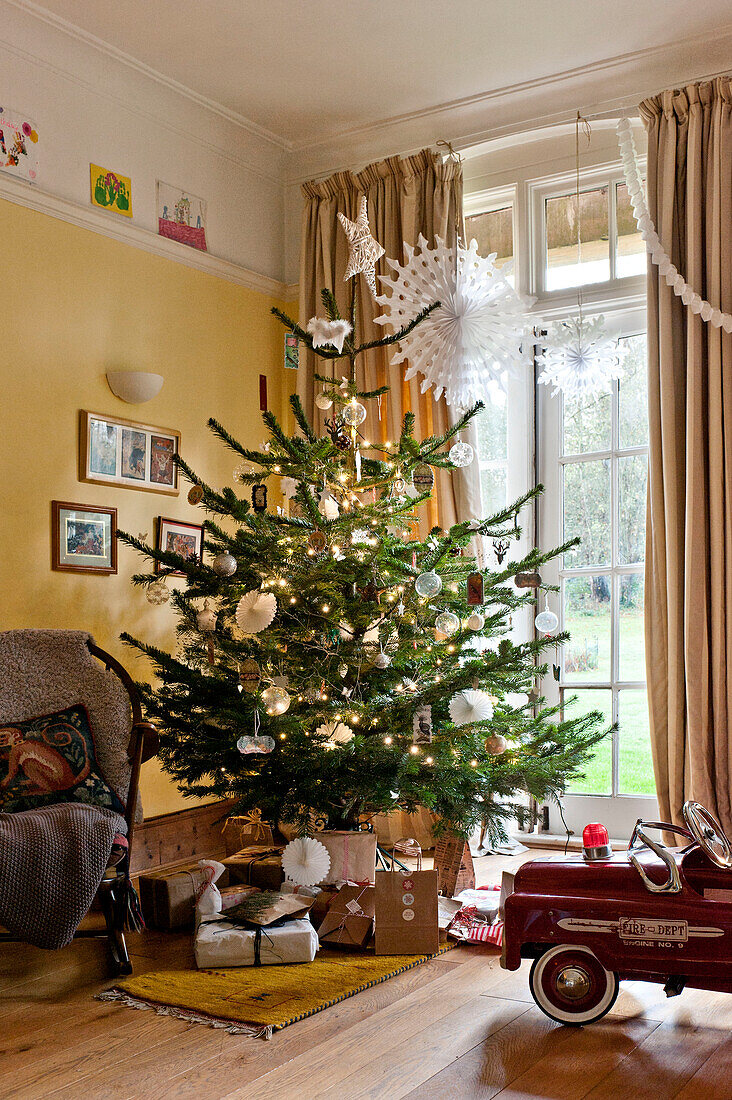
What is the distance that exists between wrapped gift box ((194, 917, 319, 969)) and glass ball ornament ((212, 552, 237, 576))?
1.00 m

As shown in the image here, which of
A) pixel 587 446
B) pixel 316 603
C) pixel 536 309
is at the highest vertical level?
pixel 536 309

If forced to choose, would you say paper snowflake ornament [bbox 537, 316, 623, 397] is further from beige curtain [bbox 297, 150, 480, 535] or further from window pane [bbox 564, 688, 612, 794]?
window pane [bbox 564, 688, 612, 794]

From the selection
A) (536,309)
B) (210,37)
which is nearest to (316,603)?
(536,309)

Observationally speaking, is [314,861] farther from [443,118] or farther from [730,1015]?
[443,118]

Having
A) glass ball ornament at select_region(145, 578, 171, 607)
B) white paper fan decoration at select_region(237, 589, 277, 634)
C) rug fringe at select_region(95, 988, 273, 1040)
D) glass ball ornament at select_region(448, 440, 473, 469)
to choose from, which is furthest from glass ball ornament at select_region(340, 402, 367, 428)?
rug fringe at select_region(95, 988, 273, 1040)

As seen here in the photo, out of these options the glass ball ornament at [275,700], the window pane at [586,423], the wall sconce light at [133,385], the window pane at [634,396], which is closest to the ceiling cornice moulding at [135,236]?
the wall sconce light at [133,385]

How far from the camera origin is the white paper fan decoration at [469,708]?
9.25 feet

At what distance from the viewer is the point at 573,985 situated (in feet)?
7.28

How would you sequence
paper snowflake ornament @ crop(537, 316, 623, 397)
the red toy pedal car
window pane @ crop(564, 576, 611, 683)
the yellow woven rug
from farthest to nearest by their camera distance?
window pane @ crop(564, 576, 611, 683)
paper snowflake ornament @ crop(537, 316, 623, 397)
the yellow woven rug
the red toy pedal car

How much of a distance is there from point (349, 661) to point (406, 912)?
2.41 ft

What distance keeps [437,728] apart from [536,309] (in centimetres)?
201

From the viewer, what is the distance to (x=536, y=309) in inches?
165

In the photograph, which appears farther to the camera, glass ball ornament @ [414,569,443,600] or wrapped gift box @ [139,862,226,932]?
wrapped gift box @ [139,862,226,932]

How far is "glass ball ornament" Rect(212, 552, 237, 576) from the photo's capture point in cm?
294
